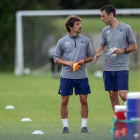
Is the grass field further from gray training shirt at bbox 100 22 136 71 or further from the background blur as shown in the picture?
the background blur

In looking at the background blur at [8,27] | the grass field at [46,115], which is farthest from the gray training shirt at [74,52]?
the background blur at [8,27]

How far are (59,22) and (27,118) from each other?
13.9 meters

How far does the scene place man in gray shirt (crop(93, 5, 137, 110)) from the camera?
19.4 feet

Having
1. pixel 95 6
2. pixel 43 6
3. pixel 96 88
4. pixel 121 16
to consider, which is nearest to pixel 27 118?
pixel 96 88

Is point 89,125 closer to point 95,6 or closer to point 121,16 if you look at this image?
point 121,16

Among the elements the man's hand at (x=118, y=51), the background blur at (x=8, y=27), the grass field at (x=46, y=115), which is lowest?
the grass field at (x=46, y=115)

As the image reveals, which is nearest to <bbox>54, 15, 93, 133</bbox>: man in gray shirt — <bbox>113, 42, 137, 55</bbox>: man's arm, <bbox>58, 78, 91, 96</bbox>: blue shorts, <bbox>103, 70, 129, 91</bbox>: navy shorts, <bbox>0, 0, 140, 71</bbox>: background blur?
<bbox>58, 78, 91, 96</bbox>: blue shorts

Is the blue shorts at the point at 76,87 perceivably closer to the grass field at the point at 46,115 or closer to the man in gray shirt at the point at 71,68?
the man in gray shirt at the point at 71,68

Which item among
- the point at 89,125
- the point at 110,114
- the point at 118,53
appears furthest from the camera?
the point at 110,114

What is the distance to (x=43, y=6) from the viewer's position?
2450 cm

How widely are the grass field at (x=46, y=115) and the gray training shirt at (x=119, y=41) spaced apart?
1095 mm

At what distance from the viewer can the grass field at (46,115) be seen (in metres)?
5.70

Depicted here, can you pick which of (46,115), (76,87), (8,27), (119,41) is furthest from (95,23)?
(76,87)

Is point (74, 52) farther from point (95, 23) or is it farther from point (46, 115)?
point (95, 23)
